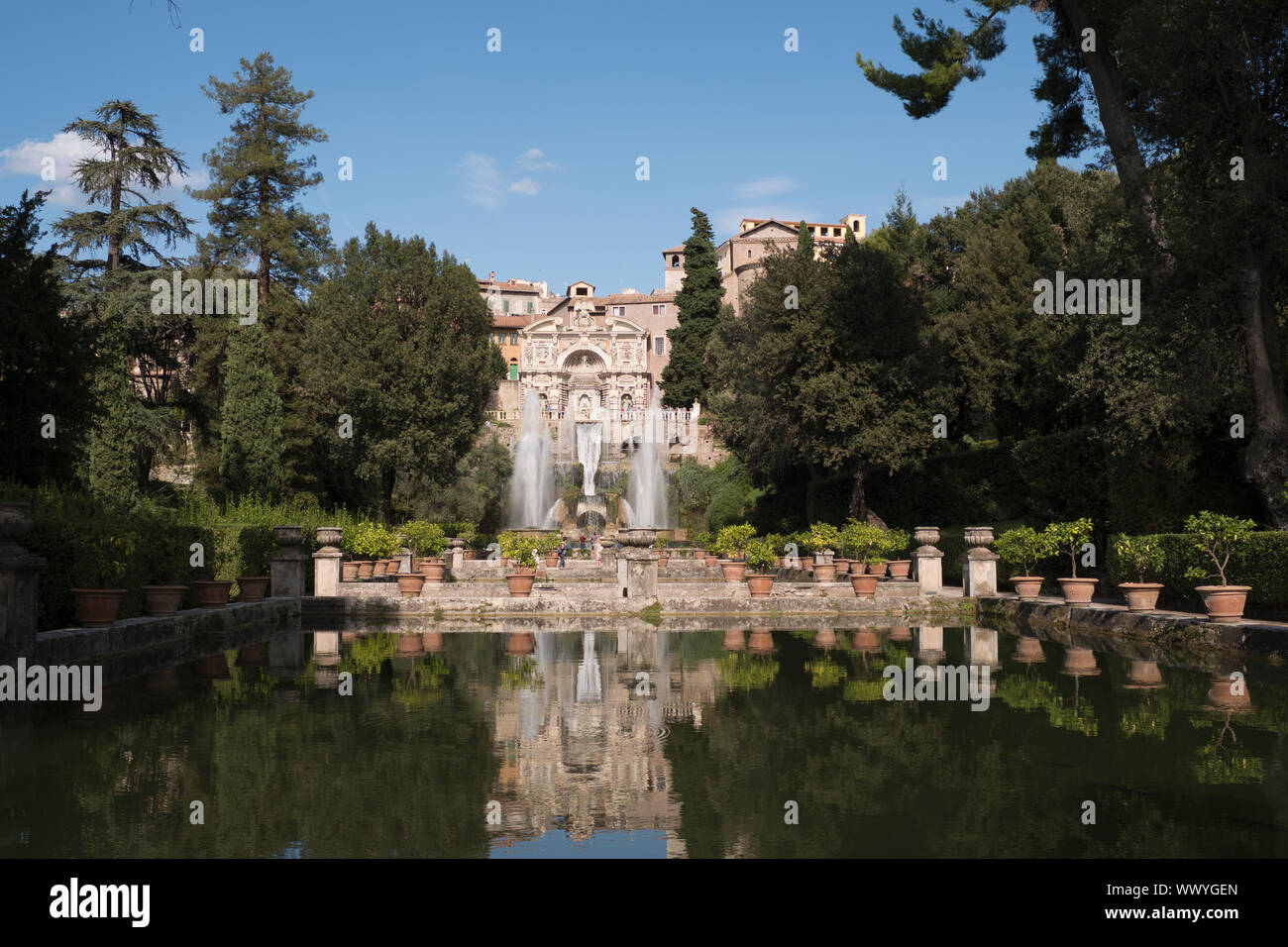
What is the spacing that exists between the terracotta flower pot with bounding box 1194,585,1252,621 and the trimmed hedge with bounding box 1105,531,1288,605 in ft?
2.79

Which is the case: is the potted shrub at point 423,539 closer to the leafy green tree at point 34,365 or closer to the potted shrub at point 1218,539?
the leafy green tree at point 34,365

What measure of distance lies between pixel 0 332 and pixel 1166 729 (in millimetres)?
17596

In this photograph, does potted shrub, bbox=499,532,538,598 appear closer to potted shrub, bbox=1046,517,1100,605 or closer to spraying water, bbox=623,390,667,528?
potted shrub, bbox=1046,517,1100,605

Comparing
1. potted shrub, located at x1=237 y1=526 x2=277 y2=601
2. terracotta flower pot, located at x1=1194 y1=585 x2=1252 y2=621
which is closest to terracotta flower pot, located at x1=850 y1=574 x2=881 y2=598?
terracotta flower pot, located at x1=1194 y1=585 x2=1252 y2=621

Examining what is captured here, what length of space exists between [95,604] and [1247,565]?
16242 millimetres

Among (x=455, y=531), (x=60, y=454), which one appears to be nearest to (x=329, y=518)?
(x=455, y=531)

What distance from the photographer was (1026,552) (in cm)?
1955

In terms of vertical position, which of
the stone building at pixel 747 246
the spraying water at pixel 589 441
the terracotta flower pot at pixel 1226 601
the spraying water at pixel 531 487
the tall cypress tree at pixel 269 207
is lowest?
the terracotta flower pot at pixel 1226 601

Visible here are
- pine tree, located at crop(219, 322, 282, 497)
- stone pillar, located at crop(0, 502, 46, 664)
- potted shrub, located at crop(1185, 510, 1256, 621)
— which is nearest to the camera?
stone pillar, located at crop(0, 502, 46, 664)

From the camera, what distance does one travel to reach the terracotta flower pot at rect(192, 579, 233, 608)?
625 inches

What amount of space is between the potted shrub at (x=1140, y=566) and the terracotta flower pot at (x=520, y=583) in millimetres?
10830

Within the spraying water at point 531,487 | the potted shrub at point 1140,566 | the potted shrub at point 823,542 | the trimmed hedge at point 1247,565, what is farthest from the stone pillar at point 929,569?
the spraying water at point 531,487

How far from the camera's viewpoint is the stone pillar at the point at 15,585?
31.6 ft
